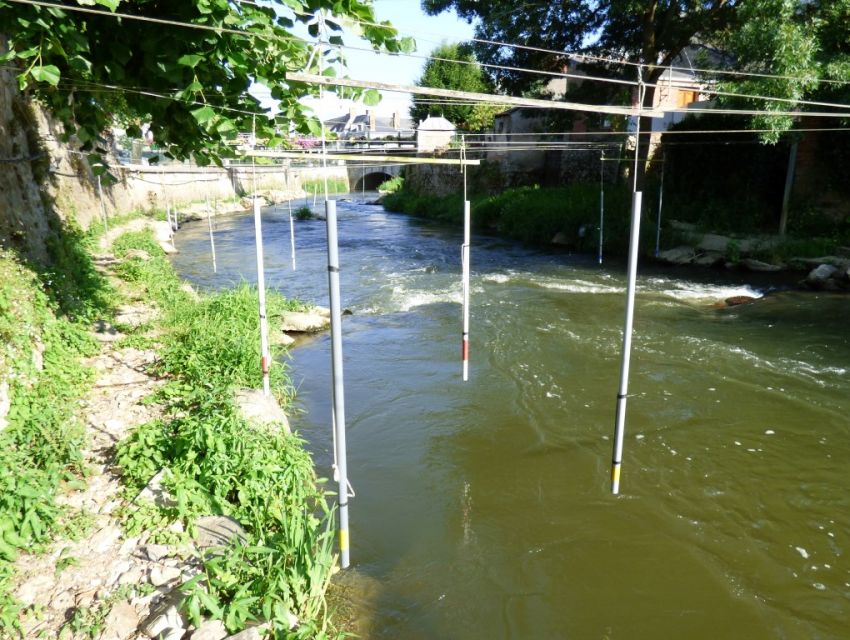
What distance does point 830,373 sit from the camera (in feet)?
29.3

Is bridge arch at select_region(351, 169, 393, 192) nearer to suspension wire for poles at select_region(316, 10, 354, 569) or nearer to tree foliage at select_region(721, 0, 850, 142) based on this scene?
tree foliage at select_region(721, 0, 850, 142)

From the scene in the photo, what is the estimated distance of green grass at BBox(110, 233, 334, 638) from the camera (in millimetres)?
3609

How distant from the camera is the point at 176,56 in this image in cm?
468

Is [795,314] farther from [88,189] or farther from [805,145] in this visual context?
[88,189]

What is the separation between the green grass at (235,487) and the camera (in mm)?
3609

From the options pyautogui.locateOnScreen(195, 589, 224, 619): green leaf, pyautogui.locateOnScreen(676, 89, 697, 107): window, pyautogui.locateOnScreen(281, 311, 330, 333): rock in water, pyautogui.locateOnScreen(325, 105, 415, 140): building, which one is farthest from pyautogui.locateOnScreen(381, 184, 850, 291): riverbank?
pyautogui.locateOnScreen(195, 589, 224, 619): green leaf

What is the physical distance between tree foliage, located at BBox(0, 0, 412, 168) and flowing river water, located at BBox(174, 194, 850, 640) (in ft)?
12.0

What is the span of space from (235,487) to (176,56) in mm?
3395

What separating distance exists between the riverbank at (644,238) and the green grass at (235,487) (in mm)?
13667

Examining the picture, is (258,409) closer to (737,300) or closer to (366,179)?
(737,300)

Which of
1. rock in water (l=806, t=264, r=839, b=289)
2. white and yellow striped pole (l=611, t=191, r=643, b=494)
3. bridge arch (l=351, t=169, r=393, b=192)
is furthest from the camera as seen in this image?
bridge arch (l=351, t=169, r=393, b=192)

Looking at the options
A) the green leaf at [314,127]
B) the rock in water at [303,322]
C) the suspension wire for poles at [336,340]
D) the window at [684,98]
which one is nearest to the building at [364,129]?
the green leaf at [314,127]

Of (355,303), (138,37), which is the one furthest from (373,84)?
(355,303)

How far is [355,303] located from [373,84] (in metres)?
10.5
